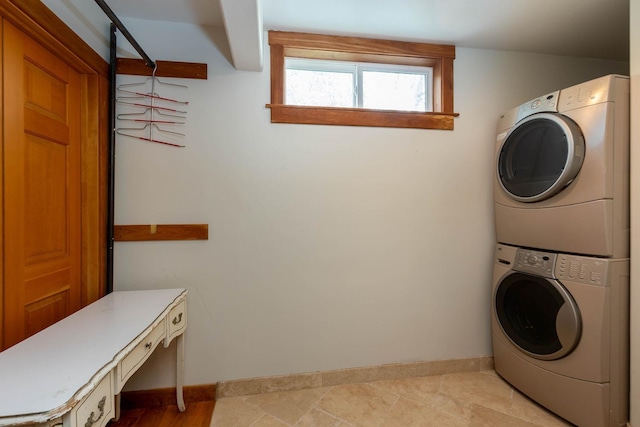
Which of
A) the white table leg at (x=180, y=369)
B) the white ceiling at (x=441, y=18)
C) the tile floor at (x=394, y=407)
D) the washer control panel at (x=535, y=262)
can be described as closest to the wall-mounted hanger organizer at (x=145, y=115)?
the white ceiling at (x=441, y=18)

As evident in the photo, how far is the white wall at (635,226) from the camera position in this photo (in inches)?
48.8

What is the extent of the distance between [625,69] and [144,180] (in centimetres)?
366

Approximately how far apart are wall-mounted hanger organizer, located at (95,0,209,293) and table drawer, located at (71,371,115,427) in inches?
35.6

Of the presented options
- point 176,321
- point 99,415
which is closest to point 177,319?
point 176,321

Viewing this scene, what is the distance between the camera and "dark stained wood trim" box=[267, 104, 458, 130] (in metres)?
1.68

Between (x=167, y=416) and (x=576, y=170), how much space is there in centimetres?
261

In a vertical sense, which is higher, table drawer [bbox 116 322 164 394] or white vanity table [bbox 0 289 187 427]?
white vanity table [bbox 0 289 187 427]

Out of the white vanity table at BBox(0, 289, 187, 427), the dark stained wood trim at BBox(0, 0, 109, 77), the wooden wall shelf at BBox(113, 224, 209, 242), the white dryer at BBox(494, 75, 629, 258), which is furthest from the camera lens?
the wooden wall shelf at BBox(113, 224, 209, 242)

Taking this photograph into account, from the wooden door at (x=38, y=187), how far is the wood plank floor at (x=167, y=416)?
27.5 inches

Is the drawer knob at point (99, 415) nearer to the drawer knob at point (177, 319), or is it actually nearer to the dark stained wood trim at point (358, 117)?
the drawer knob at point (177, 319)

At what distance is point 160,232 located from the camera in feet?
5.17

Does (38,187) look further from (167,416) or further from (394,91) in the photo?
(394,91)

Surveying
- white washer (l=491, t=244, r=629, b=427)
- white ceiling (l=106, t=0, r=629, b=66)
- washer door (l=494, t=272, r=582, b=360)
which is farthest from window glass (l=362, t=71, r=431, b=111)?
washer door (l=494, t=272, r=582, b=360)

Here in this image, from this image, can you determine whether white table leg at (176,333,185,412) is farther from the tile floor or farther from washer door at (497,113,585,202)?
washer door at (497,113,585,202)
